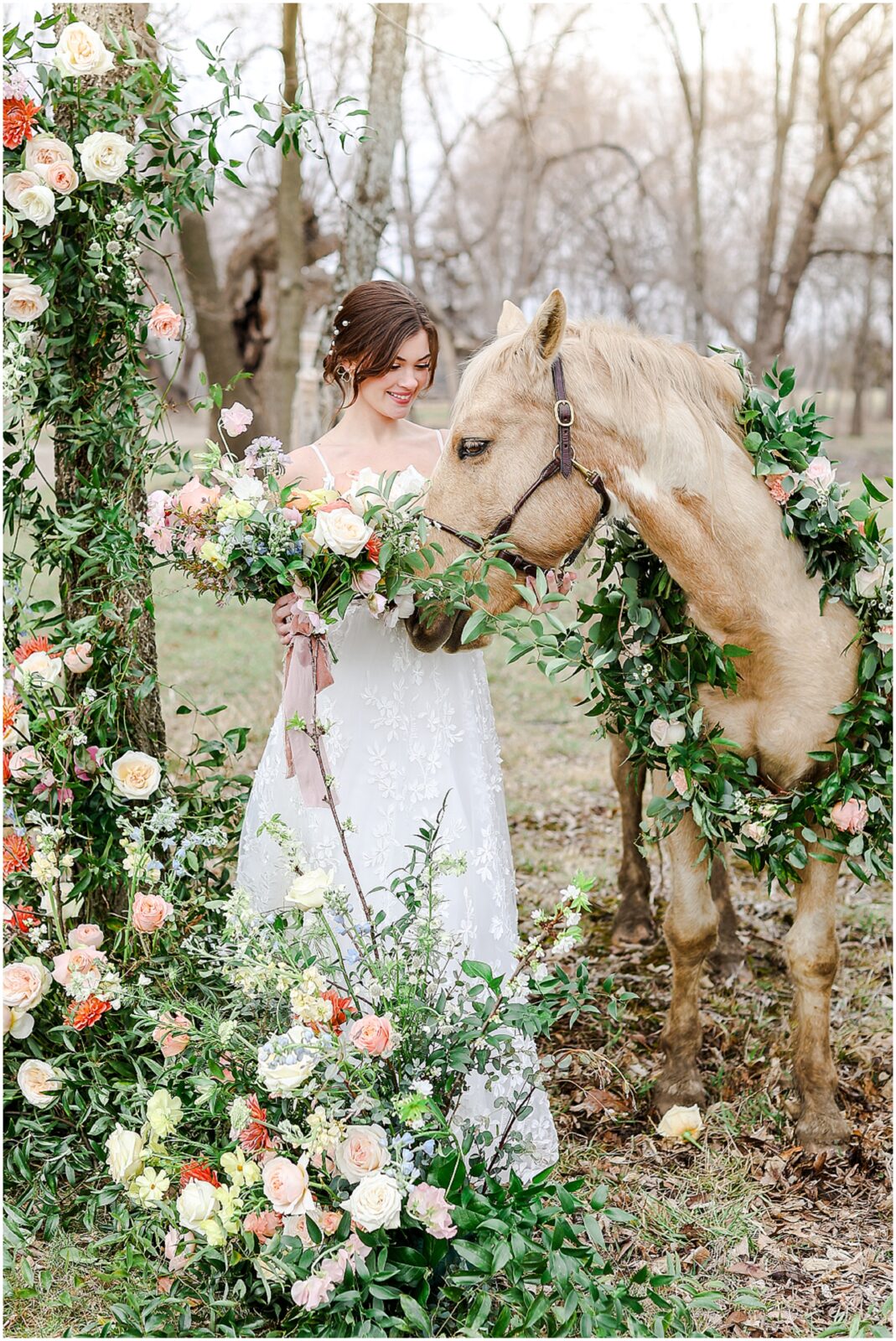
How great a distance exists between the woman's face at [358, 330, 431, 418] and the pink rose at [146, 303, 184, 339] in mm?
546

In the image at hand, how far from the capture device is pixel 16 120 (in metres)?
2.68

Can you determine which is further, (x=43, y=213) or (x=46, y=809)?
(x=46, y=809)

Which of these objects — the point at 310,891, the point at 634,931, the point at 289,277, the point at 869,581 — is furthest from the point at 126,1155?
the point at 289,277

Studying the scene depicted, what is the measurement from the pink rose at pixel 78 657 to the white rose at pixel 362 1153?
1.49 m

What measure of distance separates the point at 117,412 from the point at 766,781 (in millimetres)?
2195

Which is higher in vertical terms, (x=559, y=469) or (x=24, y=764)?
(x=559, y=469)

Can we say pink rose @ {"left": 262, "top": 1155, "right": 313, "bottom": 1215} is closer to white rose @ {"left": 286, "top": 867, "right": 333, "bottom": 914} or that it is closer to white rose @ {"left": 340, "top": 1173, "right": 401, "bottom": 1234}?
white rose @ {"left": 340, "top": 1173, "right": 401, "bottom": 1234}

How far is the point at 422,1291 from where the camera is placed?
221 cm

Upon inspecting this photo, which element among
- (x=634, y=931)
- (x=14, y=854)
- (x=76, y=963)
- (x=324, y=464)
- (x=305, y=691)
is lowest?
(x=634, y=931)

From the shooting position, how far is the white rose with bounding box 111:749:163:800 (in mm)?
2908

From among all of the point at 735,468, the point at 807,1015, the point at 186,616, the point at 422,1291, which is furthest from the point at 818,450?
the point at 186,616

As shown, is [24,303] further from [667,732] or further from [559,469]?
[667,732]

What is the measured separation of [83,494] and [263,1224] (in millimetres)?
2010

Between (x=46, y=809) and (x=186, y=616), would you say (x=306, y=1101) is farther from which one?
(x=186, y=616)
